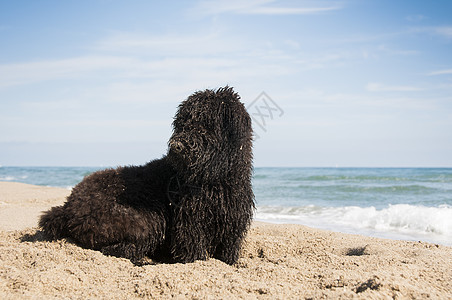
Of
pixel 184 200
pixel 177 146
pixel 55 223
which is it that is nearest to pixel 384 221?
pixel 184 200

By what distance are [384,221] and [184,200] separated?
607 cm

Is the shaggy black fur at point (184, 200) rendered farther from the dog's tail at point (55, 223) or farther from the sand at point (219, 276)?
the sand at point (219, 276)

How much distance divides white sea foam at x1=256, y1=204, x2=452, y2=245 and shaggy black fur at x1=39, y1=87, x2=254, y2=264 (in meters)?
4.41

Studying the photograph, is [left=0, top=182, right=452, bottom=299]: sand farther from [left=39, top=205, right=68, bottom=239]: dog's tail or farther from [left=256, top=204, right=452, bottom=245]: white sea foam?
[left=256, top=204, right=452, bottom=245]: white sea foam

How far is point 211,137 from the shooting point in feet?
12.0

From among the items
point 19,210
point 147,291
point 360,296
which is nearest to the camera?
point 360,296

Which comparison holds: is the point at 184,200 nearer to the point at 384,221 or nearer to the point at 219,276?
the point at 219,276

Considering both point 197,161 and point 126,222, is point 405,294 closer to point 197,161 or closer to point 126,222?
point 197,161

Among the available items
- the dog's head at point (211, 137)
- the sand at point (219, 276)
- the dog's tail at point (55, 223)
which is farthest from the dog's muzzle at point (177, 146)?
the dog's tail at point (55, 223)

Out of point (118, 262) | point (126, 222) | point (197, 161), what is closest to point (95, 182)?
point (126, 222)

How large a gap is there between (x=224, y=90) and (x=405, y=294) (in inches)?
99.7

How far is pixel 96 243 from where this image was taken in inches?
144

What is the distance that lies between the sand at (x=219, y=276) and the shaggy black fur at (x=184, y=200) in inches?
7.1

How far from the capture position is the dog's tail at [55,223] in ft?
12.3
